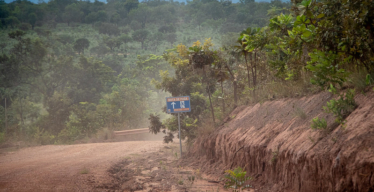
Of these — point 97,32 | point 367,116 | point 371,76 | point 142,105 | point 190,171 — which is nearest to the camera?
point 367,116

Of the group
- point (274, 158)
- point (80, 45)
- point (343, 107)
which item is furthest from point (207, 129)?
point (80, 45)

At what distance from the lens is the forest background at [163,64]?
661 centimetres

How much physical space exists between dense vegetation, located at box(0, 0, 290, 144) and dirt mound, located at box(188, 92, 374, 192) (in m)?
8.90

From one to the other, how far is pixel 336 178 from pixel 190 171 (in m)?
7.93

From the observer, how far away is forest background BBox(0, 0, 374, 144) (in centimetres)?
661

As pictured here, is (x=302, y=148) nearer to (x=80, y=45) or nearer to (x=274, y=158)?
(x=274, y=158)

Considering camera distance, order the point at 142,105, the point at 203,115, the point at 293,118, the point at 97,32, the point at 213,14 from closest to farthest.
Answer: the point at 293,118
the point at 203,115
the point at 142,105
the point at 97,32
the point at 213,14

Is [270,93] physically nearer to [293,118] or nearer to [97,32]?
[293,118]

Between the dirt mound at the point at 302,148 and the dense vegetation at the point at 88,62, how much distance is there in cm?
890

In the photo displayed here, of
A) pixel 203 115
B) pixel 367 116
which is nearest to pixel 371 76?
pixel 367 116

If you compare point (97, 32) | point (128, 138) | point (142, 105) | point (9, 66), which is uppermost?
point (97, 32)

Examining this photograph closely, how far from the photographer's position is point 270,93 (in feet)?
37.2

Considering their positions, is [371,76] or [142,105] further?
[142,105]

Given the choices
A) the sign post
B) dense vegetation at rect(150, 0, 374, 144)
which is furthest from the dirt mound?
the sign post
